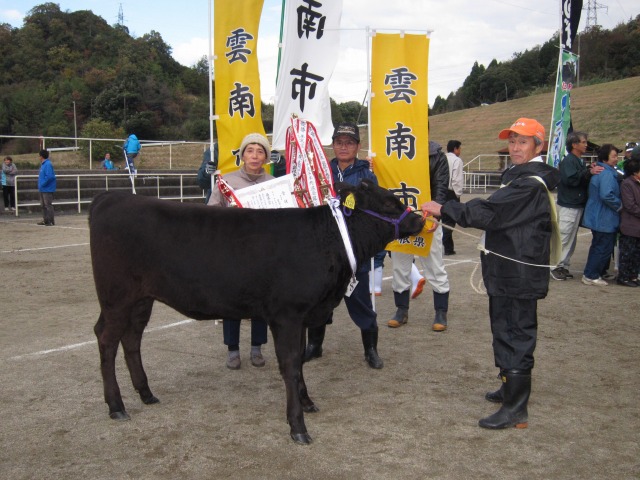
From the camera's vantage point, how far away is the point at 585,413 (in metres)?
4.18

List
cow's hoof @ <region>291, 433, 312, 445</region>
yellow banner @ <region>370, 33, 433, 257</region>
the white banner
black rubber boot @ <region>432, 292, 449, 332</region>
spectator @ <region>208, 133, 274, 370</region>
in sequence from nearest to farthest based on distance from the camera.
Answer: cow's hoof @ <region>291, 433, 312, 445</region> < spectator @ <region>208, 133, 274, 370</region> < yellow banner @ <region>370, 33, 433, 257</region> < the white banner < black rubber boot @ <region>432, 292, 449, 332</region>

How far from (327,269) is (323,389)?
4.04 ft

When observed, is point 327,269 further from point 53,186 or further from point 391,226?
point 53,186

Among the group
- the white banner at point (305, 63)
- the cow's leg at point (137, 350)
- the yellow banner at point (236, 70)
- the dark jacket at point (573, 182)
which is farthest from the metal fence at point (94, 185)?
the cow's leg at point (137, 350)

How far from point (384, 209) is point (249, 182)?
1.36m

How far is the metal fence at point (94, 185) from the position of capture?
1822cm

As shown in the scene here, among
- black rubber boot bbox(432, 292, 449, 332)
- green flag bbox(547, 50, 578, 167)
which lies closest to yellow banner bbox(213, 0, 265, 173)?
black rubber boot bbox(432, 292, 449, 332)

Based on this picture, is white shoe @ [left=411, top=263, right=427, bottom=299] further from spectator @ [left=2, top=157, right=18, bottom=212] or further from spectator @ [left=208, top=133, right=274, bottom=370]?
spectator @ [left=2, top=157, right=18, bottom=212]

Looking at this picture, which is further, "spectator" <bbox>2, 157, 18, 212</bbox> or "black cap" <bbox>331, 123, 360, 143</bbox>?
"spectator" <bbox>2, 157, 18, 212</bbox>

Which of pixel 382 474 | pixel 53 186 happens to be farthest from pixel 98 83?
pixel 382 474

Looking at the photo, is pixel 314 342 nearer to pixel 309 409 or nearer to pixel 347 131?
pixel 309 409

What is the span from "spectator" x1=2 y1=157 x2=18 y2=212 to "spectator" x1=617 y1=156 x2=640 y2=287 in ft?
51.9

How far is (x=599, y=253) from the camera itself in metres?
8.66

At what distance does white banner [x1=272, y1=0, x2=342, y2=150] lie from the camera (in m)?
6.18
